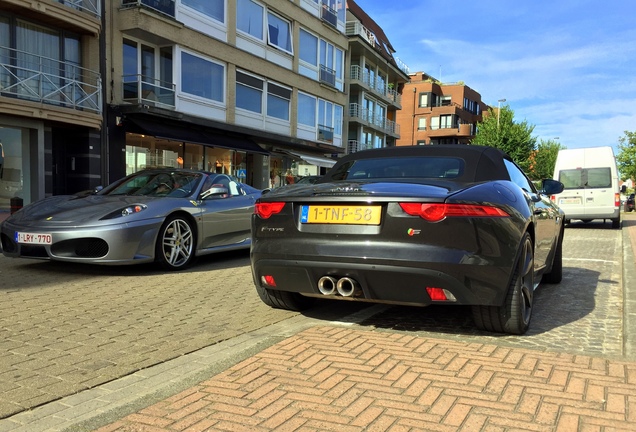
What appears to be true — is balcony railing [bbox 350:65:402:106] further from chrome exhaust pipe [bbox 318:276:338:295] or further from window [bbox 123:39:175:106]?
chrome exhaust pipe [bbox 318:276:338:295]

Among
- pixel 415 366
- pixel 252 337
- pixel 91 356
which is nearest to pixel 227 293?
pixel 252 337

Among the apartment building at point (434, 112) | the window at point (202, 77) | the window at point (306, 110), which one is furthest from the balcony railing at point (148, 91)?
the apartment building at point (434, 112)

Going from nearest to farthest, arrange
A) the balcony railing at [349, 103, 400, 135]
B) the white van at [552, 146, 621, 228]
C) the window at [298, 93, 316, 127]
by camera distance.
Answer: the white van at [552, 146, 621, 228] → the window at [298, 93, 316, 127] → the balcony railing at [349, 103, 400, 135]

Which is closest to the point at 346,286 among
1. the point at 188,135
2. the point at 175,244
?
the point at 175,244

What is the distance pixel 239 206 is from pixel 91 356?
4527 millimetres

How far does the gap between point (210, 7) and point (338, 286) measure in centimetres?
1932

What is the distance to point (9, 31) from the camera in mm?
14281

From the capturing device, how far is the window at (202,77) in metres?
18.9

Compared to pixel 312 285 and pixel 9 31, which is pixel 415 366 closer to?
pixel 312 285

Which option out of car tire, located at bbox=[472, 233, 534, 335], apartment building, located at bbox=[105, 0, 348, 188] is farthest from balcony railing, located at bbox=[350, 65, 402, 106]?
car tire, located at bbox=[472, 233, 534, 335]

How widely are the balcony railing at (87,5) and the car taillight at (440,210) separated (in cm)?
1553

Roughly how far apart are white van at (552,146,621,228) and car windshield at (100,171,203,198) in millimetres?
13592

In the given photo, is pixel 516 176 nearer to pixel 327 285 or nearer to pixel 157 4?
pixel 327 285

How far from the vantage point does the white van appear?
16109mm
